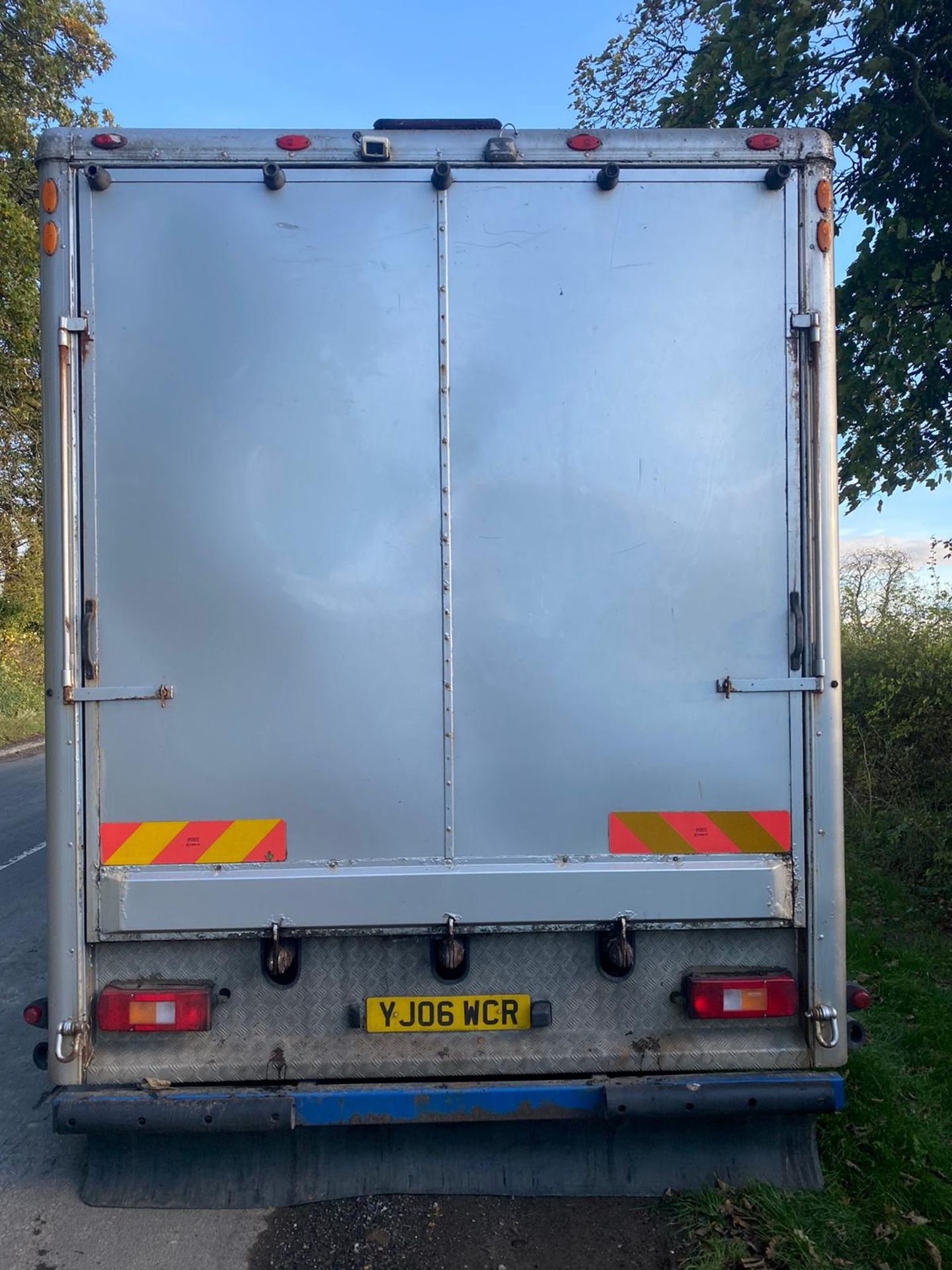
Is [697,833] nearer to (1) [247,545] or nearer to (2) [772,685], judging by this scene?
(2) [772,685]

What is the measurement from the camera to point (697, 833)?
2660 millimetres

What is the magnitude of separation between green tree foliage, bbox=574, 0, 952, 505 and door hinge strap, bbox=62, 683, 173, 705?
16.4 feet

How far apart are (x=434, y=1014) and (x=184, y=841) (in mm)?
896

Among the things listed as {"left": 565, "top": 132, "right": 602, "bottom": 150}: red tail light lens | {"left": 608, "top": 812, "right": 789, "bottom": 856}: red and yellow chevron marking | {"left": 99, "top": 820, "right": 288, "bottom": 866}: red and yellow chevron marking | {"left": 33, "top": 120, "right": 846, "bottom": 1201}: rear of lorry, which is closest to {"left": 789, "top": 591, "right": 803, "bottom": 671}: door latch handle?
{"left": 33, "top": 120, "right": 846, "bottom": 1201}: rear of lorry

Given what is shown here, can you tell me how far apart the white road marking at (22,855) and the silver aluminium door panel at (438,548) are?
18.9 ft

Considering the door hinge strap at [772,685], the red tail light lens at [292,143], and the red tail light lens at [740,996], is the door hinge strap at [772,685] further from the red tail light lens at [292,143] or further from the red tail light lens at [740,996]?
the red tail light lens at [292,143]

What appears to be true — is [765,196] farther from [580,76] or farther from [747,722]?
[580,76]

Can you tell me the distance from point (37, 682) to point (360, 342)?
1953 centimetres

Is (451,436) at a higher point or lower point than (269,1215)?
higher

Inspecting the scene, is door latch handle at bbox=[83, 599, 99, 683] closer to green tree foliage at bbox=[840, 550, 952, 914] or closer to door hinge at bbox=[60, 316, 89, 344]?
door hinge at bbox=[60, 316, 89, 344]

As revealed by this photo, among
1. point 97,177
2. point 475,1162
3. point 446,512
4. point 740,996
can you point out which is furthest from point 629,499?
point 475,1162

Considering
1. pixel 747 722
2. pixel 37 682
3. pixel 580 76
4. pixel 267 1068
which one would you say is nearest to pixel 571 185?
pixel 747 722

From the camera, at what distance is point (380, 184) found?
2.65m

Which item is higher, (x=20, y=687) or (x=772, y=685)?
(x=772, y=685)
